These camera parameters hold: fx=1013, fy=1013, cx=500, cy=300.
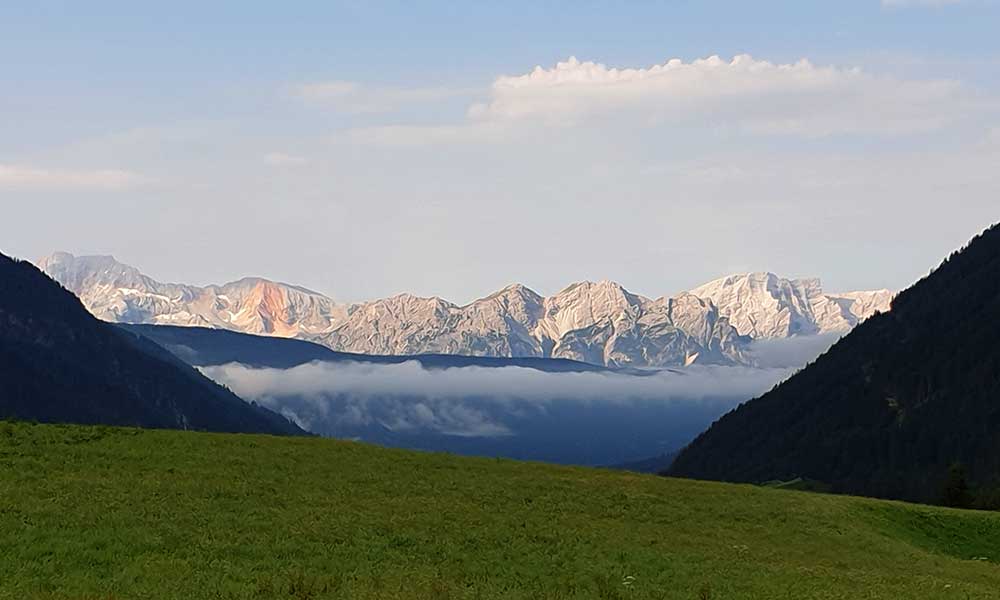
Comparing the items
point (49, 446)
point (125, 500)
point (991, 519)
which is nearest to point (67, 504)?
point (125, 500)

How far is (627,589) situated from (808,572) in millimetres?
10135

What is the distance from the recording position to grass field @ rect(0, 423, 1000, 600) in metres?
33.8

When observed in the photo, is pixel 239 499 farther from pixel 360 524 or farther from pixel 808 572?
pixel 808 572

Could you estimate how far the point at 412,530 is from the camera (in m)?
43.4

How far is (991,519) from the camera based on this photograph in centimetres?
6638

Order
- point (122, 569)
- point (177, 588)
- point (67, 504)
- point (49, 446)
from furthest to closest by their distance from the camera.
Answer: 1. point (49, 446)
2. point (67, 504)
3. point (122, 569)
4. point (177, 588)

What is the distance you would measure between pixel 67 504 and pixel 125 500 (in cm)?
267

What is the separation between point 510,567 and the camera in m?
38.2

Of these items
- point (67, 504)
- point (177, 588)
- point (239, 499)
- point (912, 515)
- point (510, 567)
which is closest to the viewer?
point (177, 588)

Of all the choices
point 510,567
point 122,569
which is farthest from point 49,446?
point 510,567

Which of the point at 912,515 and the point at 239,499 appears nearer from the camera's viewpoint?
the point at 239,499

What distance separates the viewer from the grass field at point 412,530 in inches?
1330

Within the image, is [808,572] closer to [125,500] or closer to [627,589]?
[627,589]

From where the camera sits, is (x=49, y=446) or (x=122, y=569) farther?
(x=49, y=446)
